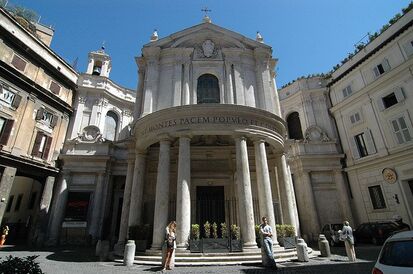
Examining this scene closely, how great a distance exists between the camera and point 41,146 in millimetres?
19016

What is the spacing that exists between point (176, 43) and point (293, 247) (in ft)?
46.9

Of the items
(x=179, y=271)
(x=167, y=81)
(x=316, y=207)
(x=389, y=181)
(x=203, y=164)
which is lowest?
(x=179, y=271)

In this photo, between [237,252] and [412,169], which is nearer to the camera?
[237,252]

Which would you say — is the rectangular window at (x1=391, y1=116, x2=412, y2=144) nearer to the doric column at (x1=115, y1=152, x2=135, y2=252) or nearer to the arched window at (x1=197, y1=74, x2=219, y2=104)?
the arched window at (x1=197, y1=74, x2=219, y2=104)

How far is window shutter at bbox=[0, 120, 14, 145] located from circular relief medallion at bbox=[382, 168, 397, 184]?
26644 mm

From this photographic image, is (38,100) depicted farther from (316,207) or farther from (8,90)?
(316,207)

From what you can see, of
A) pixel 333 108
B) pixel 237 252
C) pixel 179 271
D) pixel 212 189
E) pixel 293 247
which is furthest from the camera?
pixel 333 108

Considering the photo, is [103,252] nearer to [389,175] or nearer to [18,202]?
[389,175]

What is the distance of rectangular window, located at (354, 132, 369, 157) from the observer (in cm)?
1989

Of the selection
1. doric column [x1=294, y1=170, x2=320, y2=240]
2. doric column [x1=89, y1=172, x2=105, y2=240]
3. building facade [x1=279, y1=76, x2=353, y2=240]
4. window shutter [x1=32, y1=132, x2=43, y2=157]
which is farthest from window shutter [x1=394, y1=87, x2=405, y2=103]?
window shutter [x1=32, y1=132, x2=43, y2=157]

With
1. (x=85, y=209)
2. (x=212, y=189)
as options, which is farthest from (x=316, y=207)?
(x=85, y=209)

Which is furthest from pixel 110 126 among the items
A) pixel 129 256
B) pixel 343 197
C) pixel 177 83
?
pixel 343 197

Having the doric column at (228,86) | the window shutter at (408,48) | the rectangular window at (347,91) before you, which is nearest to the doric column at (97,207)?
the doric column at (228,86)

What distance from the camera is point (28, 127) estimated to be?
18406mm
